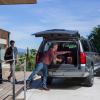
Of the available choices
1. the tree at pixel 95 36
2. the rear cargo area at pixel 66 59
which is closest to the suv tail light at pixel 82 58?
the rear cargo area at pixel 66 59

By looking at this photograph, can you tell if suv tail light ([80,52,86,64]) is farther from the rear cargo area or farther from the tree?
the tree

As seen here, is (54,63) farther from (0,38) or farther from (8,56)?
(0,38)

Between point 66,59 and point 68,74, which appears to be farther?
point 66,59

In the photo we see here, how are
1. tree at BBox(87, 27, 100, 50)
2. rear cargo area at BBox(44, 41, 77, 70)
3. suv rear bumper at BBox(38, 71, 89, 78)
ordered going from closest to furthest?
suv rear bumper at BBox(38, 71, 89, 78) < rear cargo area at BBox(44, 41, 77, 70) < tree at BBox(87, 27, 100, 50)

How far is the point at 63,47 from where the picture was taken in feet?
26.5

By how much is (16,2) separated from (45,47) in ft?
7.23

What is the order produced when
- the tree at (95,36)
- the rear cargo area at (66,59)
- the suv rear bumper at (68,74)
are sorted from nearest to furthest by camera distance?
the suv rear bumper at (68,74) → the rear cargo area at (66,59) → the tree at (95,36)

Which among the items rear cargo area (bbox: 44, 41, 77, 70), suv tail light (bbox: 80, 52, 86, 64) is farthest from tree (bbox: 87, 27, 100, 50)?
suv tail light (bbox: 80, 52, 86, 64)

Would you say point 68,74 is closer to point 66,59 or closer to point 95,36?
point 66,59

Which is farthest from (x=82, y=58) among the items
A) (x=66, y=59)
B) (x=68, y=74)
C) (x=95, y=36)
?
(x=95, y=36)

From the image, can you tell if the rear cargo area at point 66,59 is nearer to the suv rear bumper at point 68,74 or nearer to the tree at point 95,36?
the suv rear bumper at point 68,74

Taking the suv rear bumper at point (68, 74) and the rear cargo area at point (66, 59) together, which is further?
the rear cargo area at point (66, 59)

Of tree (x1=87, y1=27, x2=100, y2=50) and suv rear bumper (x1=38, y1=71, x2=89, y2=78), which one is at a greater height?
tree (x1=87, y1=27, x2=100, y2=50)

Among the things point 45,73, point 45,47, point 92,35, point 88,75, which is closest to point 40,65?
point 45,73
